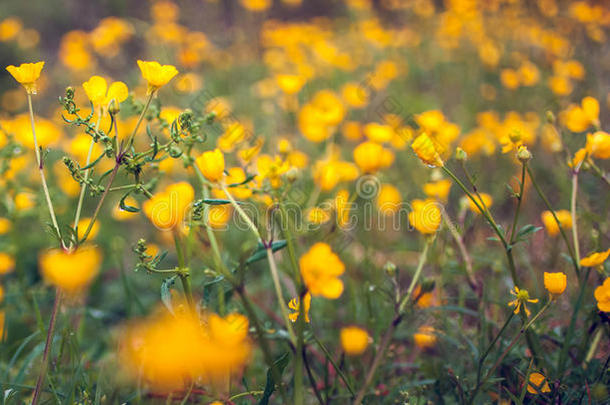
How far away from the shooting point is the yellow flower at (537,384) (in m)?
0.99

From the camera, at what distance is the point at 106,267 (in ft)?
7.32

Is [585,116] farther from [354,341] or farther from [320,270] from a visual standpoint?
[320,270]

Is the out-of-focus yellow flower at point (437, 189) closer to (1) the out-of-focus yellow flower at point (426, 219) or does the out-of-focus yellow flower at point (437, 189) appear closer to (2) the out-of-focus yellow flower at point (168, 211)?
(1) the out-of-focus yellow flower at point (426, 219)

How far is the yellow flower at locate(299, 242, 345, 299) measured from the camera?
0.81 meters

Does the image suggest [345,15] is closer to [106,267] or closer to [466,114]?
[466,114]

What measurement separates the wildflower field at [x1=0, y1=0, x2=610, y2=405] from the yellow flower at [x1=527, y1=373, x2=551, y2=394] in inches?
0.7

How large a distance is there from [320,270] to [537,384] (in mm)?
636

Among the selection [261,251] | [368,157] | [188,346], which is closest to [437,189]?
[368,157]

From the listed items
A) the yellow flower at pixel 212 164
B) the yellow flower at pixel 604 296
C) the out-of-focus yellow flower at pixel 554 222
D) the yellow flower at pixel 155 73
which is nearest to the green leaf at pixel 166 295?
the yellow flower at pixel 212 164

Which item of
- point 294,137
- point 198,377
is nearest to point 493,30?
point 294,137

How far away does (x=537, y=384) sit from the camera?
1.05 metres

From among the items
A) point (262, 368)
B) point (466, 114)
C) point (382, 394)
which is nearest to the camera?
point (382, 394)

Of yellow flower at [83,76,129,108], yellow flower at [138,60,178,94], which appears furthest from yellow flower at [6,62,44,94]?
yellow flower at [138,60,178,94]

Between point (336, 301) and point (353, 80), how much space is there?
2.91 metres
